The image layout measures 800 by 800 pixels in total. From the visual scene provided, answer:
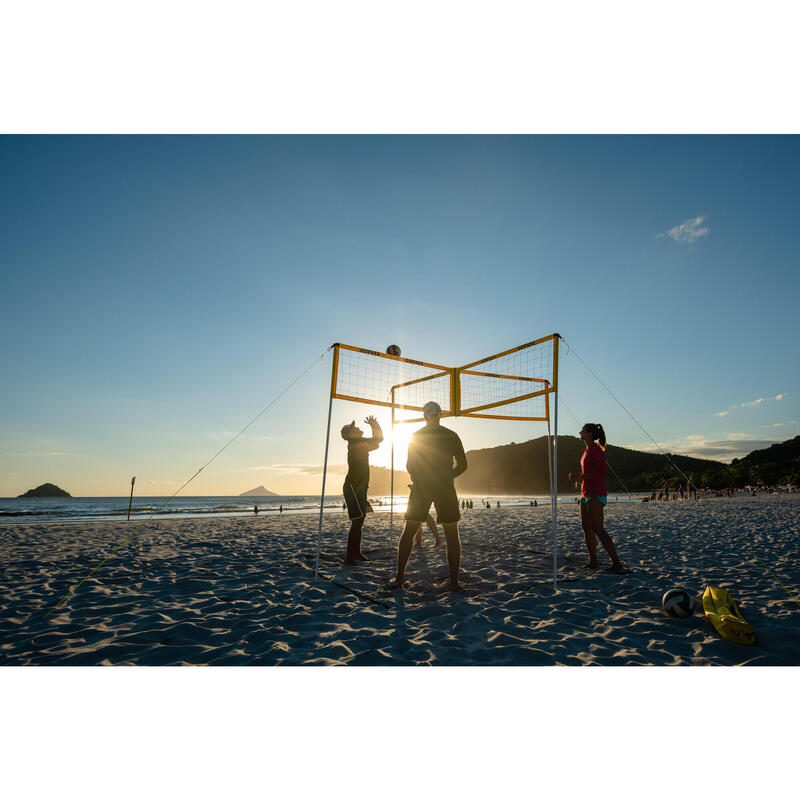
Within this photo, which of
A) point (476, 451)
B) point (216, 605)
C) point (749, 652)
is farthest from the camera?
point (476, 451)

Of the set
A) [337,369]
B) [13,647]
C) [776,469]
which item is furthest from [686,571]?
[776,469]

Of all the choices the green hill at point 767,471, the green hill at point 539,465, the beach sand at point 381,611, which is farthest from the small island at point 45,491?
the green hill at point 767,471

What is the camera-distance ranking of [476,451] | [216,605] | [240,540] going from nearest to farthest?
[216,605], [240,540], [476,451]

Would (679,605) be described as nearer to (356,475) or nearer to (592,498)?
(592,498)

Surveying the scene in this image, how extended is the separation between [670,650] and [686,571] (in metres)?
3.09

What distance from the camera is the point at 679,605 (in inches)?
133

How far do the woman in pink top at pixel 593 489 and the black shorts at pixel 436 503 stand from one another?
1.96m

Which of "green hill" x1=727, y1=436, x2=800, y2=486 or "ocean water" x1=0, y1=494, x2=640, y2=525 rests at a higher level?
"green hill" x1=727, y1=436, x2=800, y2=486

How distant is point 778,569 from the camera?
5.11m

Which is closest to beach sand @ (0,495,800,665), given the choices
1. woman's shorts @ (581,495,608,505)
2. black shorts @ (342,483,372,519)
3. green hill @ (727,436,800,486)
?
black shorts @ (342,483,372,519)

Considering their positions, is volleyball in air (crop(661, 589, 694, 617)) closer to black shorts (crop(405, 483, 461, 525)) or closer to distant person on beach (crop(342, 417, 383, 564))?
black shorts (crop(405, 483, 461, 525))

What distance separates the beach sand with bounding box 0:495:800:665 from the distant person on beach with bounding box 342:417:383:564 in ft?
1.40

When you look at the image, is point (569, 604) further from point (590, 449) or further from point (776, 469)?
point (776, 469)

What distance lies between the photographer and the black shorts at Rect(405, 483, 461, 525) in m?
3.93
